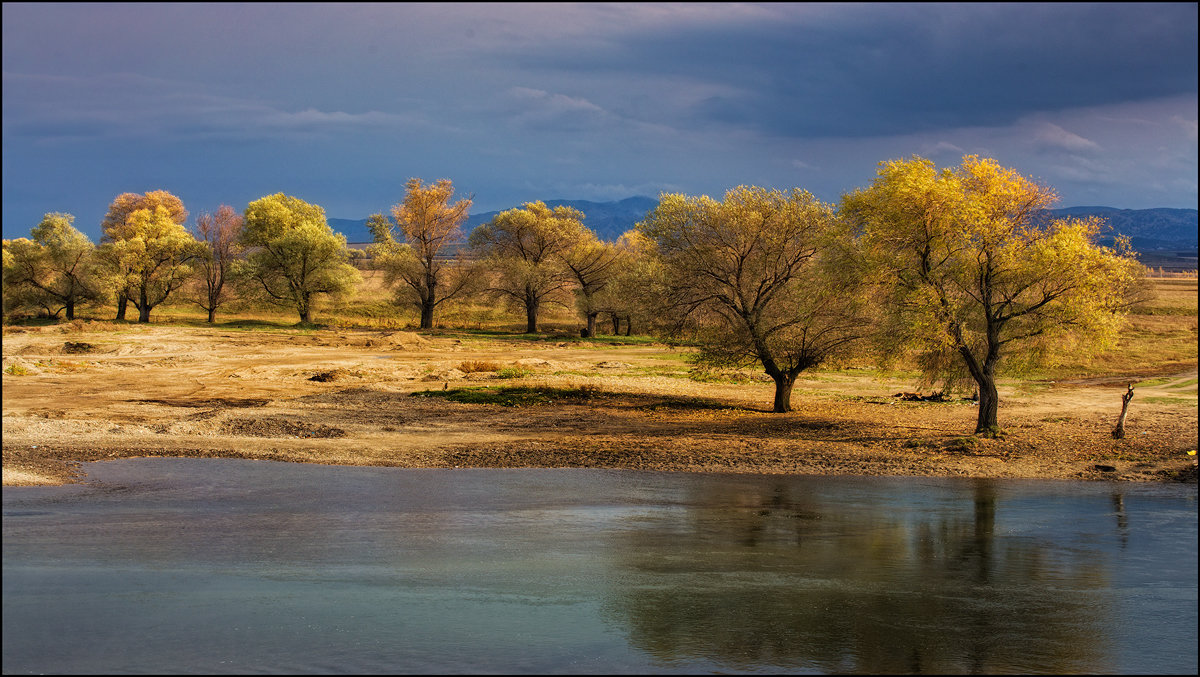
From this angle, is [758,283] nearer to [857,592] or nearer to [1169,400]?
[1169,400]

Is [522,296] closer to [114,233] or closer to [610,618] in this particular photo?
[114,233]

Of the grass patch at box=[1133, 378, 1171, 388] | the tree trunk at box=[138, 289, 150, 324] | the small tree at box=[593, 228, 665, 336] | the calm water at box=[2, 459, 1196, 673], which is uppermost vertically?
the small tree at box=[593, 228, 665, 336]

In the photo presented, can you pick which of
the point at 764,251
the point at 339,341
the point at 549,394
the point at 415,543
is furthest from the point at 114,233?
the point at 415,543

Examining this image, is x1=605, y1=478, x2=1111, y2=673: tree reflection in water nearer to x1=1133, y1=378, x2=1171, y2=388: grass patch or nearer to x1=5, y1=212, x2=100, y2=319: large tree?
x1=1133, y1=378, x2=1171, y2=388: grass patch

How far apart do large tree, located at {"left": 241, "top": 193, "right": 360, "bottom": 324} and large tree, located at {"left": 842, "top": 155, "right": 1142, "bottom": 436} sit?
218ft

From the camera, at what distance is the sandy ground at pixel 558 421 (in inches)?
1035

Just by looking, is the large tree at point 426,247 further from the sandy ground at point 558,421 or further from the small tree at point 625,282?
the sandy ground at point 558,421

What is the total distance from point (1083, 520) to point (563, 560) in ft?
41.1

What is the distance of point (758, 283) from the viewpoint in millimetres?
36500

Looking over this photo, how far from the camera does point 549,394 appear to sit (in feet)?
131

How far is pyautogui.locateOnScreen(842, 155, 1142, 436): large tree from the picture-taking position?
27.4 metres

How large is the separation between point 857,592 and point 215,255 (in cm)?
8753

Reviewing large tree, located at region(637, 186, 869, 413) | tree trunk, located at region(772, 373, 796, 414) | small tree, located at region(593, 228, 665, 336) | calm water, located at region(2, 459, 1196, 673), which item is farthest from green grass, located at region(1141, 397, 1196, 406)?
small tree, located at region(593, 228, 665, 336)

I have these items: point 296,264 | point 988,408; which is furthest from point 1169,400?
point 296,264
